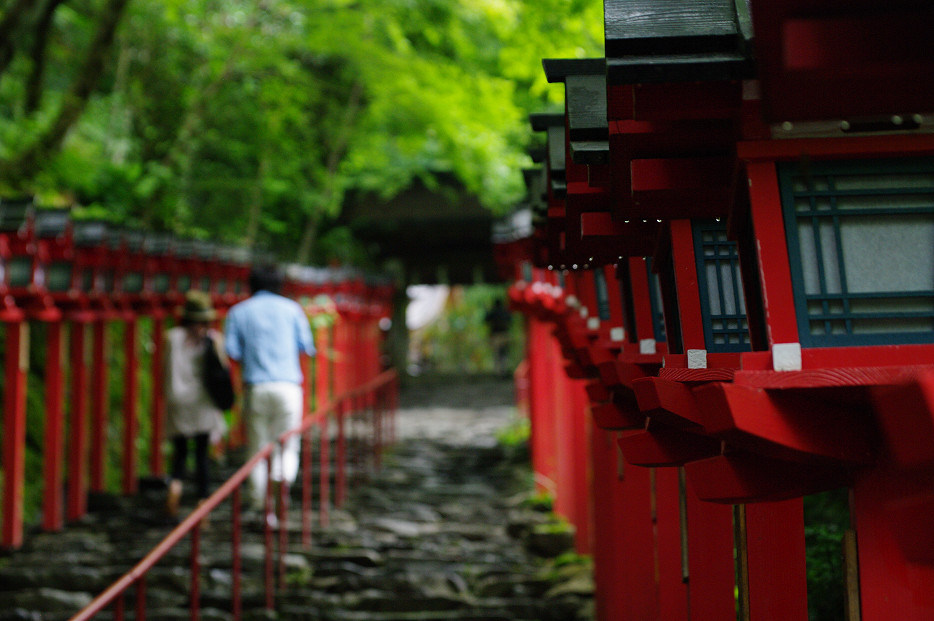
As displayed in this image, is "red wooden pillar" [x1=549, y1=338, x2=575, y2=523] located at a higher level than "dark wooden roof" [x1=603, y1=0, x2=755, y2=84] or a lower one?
lower

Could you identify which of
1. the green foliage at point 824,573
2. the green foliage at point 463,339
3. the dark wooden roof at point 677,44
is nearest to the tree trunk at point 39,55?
the green foliage at point 824,573

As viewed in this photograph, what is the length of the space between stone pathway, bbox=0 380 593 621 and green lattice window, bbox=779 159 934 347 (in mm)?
5116

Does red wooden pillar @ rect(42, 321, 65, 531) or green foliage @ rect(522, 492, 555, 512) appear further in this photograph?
green foliage @ rect(522, 492, 555, 512)

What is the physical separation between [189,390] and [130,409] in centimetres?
180

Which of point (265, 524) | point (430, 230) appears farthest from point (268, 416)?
point (430, 230)

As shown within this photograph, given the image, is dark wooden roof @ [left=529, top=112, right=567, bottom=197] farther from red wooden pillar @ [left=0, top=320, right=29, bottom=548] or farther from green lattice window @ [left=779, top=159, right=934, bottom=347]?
red wooden pillar @ [left=0, top=320, right=29, bottom=548]

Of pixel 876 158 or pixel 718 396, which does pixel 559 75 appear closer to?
pixel 876 158

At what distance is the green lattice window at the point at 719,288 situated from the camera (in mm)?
2289

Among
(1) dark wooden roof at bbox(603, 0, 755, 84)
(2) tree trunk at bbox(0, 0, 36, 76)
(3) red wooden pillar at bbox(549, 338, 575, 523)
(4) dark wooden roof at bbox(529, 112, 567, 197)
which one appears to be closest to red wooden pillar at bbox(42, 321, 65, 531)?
(2) tree trunk at bbox(0, 0, 36, 76)

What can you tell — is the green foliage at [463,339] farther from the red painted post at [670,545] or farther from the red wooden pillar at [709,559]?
the red wooden pillar at [709,559]

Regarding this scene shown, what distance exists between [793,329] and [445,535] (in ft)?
24.2

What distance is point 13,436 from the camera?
7008 mm

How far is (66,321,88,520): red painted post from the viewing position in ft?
26.7

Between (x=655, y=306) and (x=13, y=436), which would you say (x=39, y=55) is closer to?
(x=13, y=436)
